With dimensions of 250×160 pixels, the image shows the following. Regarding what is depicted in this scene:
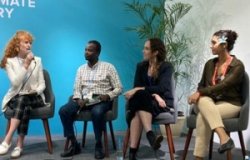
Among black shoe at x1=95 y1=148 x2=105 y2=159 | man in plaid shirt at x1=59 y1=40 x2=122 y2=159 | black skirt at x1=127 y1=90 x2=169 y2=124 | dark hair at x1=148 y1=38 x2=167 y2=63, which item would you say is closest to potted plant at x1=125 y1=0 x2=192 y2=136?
dark hair at x1=148 y1=38 x2=167 y2=63

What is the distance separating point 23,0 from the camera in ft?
16.5

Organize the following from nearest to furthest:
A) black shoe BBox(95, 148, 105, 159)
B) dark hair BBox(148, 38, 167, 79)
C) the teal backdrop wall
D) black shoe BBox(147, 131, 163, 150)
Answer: black shoe BBox(147, 131, 163, 150) → black shoe BBox(95, 148, 105, 159) → dark hair BBox(148, 38, 167, 79) → the teal backdrop wall

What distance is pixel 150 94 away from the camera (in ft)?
12.2

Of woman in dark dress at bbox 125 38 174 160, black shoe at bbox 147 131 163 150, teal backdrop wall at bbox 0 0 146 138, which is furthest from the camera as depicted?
teal backdrop wall at bbox 0 0 146 138

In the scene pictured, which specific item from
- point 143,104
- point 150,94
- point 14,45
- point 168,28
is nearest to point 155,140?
point 143,104

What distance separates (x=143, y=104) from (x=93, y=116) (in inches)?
23.2

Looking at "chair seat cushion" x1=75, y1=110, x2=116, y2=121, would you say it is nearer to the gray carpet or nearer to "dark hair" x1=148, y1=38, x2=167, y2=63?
the gray carpet

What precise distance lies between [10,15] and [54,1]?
25.3 inches

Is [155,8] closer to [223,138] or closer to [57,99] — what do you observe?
[57,99]

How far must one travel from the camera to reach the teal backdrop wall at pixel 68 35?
5.06m

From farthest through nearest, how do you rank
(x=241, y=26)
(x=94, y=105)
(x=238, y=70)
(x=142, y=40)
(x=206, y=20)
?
(x=142, y=40) → (x=206, y=20) → (x=241, y=26) → (x=94, y=105) → (x=238, y=70)

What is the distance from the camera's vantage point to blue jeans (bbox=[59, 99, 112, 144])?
3.81m

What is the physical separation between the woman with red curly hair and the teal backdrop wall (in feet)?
3.27

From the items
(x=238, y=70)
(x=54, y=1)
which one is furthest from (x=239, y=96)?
(x=54, y=1)
